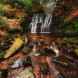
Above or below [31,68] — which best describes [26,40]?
above

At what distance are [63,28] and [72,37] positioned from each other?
141mm

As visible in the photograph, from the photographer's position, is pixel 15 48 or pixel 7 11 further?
pixel 7 11

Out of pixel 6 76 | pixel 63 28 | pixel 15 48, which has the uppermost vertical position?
pixel 63 28

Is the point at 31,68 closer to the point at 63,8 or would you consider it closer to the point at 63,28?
the point at 63,28

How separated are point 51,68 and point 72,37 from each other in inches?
18.2

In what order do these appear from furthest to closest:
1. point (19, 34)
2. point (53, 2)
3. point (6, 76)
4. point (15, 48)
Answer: point (53, 2)
point (19, 34)
point (15, 48)
point (6, 76)

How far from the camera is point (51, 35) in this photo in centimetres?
236

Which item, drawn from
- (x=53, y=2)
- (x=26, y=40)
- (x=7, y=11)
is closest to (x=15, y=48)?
(x=26, y=40)

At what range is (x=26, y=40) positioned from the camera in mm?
2316

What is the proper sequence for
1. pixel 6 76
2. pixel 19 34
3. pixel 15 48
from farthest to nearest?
pixel 19 34, pixel 15 48, pixel 6 76

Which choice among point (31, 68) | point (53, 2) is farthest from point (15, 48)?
point (53, 2)

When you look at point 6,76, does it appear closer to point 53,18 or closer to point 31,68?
point 31,68

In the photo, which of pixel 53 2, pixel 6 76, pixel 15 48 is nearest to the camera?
pixel 6 76

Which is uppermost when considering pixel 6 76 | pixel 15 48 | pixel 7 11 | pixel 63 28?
pixel 7 11
